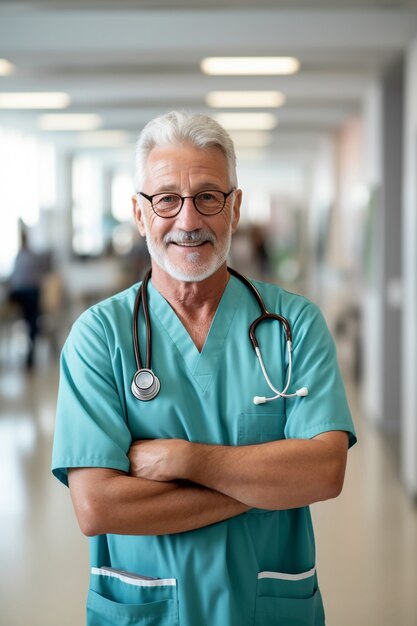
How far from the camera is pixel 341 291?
32.5 ft

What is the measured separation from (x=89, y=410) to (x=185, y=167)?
0.49 meters

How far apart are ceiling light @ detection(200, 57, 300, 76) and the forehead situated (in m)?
4.00

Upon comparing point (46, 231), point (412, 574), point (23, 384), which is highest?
point (46, 231)

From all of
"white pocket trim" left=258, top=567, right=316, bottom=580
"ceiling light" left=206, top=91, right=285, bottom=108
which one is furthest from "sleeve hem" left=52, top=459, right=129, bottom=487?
"ceiling light" left=206, top=91, right=285, bottom=108

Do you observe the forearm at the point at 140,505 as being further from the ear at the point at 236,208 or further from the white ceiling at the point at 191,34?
the white ceiling at the point at 191,34

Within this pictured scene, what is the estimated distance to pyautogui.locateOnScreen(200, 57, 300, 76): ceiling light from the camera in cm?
559

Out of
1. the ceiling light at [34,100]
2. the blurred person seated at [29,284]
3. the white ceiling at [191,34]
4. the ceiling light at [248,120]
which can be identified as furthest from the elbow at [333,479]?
the blurred person seated at [29,284]

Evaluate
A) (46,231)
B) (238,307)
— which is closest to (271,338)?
(238,307)

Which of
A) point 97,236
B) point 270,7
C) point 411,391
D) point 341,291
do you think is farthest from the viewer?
point 97,236

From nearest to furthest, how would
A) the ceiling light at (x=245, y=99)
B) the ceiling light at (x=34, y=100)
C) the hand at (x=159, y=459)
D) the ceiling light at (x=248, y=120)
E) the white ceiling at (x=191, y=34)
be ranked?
the hand at (x=159, y=459), the white ceiling at (x=191, y=34), the ceiling light at (x=245, y=99), the ceiling light at (x=34, y=100), the ceiling light at (x=248, y=120)

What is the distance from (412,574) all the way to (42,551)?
67.4 inches

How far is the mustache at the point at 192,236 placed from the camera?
5.25 feet

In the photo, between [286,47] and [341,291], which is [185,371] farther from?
[341,291]

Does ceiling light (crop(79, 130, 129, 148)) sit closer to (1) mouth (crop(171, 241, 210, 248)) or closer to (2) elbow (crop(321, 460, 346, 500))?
(1) mouth (crop(171, 241, 210, 248))
